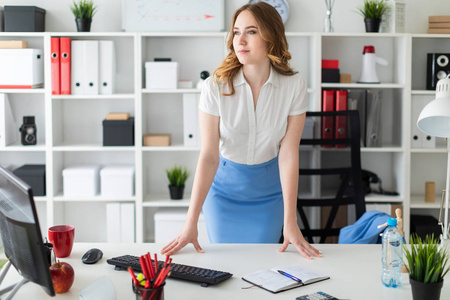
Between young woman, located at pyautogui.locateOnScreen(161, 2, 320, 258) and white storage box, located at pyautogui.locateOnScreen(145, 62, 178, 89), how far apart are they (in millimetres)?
1473

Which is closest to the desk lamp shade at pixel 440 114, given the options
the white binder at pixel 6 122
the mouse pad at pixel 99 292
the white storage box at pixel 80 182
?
the mouse pad at pixel 99 292

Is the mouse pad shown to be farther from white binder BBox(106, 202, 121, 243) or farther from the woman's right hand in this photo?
white binder BBox(106, 202, 121, 243)

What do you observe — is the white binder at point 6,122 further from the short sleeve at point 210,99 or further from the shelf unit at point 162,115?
the short sleeve at point 210,99

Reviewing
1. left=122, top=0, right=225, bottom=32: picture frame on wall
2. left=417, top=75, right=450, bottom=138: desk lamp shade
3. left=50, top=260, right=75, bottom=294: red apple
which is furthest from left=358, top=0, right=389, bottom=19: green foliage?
left=50, top=260, right=75, bottom=294: red apple

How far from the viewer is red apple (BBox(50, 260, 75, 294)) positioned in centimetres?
159

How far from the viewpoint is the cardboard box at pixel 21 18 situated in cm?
389

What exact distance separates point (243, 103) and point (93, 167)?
1992 mm

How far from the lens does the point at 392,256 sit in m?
1.68

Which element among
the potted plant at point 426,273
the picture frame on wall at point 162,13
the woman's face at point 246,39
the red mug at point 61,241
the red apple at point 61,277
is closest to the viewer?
the potted plant at point 426,273

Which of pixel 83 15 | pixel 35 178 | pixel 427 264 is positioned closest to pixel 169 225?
pixel 35 178

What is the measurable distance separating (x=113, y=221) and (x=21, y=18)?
1517 millimetres

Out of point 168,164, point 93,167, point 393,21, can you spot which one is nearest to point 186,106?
point 168,164

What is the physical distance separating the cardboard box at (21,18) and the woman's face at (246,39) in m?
2.10

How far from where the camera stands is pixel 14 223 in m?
1.43
